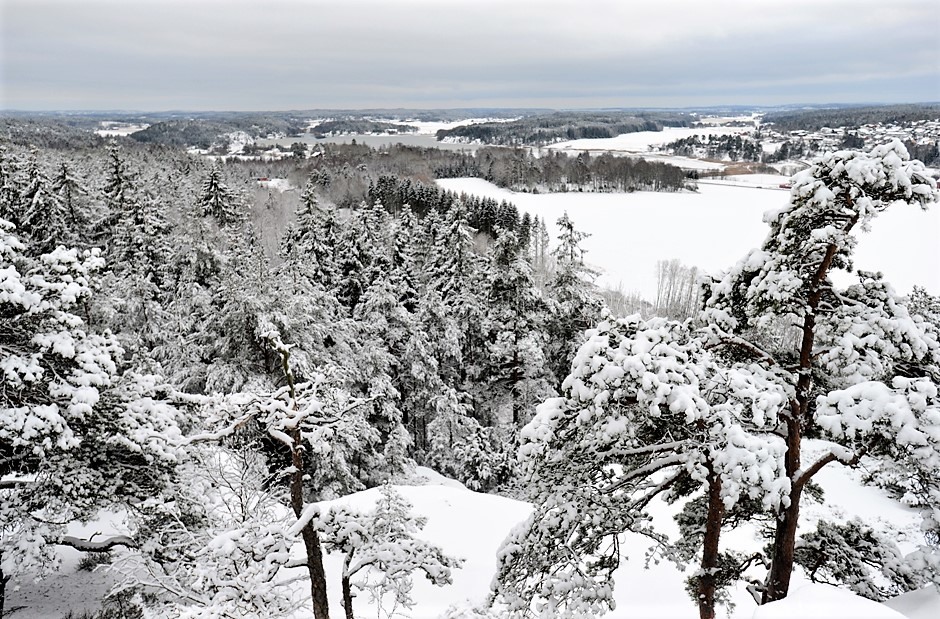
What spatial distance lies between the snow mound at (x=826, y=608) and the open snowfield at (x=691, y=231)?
47.7 m

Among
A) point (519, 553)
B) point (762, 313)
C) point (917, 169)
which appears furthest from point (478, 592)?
point (917, 169)

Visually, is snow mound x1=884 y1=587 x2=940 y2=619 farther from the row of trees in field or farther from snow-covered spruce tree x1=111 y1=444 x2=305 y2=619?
snow-covered spruce tree x1=111 y1=444 x2=305 y2=619

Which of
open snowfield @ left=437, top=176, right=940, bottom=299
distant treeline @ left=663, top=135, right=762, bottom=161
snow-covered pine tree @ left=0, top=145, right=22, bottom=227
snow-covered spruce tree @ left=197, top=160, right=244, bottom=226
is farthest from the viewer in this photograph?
distant treeline @ left=663, top=135, right=762, bottom=161

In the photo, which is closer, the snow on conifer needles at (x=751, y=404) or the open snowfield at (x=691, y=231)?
the snow on conifer needles at (x=751, y=404)

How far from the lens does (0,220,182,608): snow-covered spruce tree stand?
7086mm

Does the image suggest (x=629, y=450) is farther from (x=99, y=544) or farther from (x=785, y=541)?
(x=99, y=544)

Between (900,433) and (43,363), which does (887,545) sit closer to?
(900,433)

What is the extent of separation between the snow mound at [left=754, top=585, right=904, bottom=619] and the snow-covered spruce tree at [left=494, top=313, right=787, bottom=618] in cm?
129

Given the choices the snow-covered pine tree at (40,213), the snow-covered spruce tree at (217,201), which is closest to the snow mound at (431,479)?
the snow-covered pine tree at (40,213)

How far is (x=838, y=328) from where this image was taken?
246 inches

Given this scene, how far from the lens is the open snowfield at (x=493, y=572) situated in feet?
13.0

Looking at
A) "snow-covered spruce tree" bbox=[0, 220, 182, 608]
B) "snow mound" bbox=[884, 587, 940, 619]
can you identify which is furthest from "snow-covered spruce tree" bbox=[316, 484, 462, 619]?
"snow mound" bbox=[884, 587, 940, 619]

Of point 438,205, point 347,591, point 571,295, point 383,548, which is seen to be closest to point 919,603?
point 383,548

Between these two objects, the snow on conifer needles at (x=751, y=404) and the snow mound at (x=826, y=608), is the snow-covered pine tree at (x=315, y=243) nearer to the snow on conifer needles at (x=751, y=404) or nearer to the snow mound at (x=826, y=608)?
the snow on conifer needles at (x=751, y=404)
